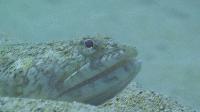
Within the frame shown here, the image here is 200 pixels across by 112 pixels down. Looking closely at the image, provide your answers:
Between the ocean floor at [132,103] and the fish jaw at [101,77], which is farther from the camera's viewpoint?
the fish jaw at [101,77]

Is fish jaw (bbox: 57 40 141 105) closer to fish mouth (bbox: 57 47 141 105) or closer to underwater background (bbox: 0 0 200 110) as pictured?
fish mouth (bbox: 57 47 141 105)

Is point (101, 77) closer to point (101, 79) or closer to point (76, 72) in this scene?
point (101, 79)

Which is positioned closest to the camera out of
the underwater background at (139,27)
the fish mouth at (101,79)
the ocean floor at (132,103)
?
the ocean floor at (132,103)

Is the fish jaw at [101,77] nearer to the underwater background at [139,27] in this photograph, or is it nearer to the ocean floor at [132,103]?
the ocean floor at [132,103]

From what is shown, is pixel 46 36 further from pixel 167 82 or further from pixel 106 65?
pixel 106 65

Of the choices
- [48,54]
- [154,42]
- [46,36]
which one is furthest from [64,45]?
[46,36]

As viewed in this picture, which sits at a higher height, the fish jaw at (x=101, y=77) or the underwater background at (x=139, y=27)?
the fish jaw at (x=101, y=77)

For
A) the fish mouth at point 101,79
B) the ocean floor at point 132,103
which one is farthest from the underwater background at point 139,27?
the fish mouth at point 101,79
